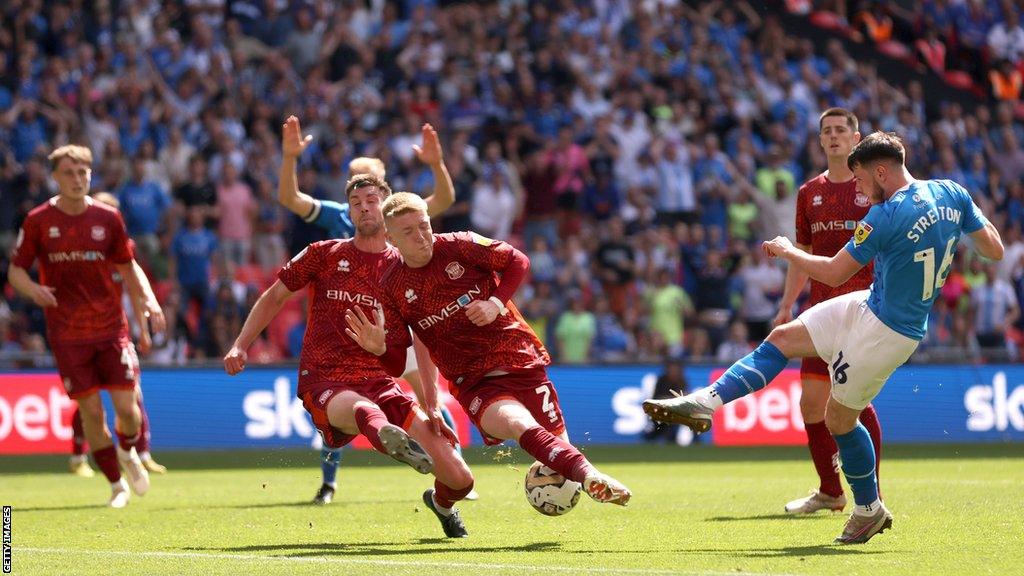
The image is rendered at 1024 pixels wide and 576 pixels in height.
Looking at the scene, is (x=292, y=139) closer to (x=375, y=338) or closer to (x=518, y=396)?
(x=375, y=338)

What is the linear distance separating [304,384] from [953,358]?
36.5 ft

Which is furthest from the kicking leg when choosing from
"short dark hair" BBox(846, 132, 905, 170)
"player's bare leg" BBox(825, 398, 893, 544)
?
"short dark hair" BBox(846, 132, 905, 170)

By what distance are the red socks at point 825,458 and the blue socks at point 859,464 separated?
74.0 inches

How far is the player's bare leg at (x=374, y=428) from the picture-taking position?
28.2 ft

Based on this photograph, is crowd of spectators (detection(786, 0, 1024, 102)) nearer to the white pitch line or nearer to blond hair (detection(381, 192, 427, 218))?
blond hair (detection(381, 192, 427, 218))

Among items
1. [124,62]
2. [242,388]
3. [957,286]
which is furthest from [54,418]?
[957,286]

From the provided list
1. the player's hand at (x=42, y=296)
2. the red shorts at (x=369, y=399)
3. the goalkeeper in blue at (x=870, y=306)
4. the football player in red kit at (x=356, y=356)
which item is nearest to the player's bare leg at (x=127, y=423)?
the player's hand at (x=42, y=296)

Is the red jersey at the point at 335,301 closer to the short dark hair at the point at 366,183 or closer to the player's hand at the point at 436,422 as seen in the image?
the short dark hair at the point at 366,183

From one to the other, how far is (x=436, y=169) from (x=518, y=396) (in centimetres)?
293

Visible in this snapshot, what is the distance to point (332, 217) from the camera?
12.1m

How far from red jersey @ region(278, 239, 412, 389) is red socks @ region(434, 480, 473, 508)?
0.82m

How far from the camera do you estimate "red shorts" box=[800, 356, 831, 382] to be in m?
10.8

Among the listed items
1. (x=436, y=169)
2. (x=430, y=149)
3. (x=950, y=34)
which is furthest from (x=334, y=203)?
(x=950, y=34)

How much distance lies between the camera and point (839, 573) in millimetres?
7477
